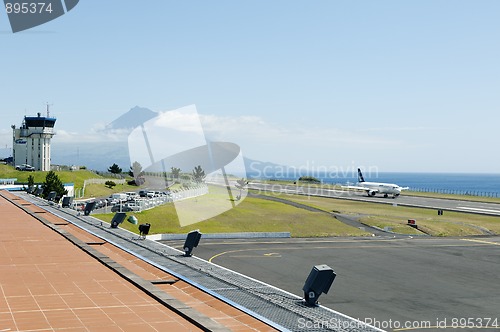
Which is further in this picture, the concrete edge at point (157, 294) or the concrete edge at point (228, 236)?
the concrete edge at point (228, 236)

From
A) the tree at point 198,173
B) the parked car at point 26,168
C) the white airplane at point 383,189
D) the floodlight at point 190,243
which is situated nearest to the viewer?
the floodlight at point 190,243

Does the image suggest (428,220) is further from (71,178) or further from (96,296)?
(71,178)

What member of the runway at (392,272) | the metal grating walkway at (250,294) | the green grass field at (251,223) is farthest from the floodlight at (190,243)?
the green grass field at (251,223)

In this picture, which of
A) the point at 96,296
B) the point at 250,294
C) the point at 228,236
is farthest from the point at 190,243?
the point at 228,236

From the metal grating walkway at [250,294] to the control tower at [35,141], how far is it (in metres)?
108

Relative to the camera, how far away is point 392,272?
30.5m

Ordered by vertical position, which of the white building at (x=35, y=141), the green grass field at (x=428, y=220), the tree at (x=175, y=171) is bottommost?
the green grass field at (x=428, y=220)

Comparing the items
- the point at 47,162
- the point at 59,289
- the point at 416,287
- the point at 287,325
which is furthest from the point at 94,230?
the point at 47,162

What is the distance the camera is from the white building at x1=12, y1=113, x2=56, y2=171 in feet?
411

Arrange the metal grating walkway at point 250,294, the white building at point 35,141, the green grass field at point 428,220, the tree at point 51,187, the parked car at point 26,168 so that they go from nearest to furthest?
the metal grating walkway at point 250,294 < the green grass field at point 428,220 < the tree at point 51,187 < the parked car at point 26,168 < the white building at point 35,141

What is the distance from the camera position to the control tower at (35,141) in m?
125

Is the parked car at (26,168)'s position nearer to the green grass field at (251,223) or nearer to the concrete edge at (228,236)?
the green grass field at (251,223)

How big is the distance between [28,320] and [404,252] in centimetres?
3135

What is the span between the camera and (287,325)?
13.0 m
